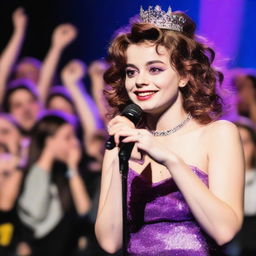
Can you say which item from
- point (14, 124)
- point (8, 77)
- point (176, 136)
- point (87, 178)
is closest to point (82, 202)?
point (87, 178)

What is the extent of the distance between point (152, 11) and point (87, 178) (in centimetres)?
252

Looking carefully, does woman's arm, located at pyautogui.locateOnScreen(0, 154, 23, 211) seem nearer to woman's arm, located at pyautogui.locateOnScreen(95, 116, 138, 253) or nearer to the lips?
woman's arm, located at pyautogui.locateOnScreen(95, 116, 138, 253)

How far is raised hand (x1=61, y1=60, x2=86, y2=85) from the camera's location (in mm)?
4543

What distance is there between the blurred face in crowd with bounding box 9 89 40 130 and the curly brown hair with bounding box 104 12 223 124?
260 centimetres

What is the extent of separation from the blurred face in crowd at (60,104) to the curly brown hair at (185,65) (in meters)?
2.48

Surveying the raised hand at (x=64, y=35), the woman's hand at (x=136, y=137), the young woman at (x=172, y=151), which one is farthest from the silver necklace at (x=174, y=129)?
the raised hand at (x=64, y=35)

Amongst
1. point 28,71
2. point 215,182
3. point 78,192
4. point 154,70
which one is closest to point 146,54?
point 154,70

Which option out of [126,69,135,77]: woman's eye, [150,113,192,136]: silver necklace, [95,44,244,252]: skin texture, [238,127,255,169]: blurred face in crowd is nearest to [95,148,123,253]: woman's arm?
[95,44,244,252]: skin texture

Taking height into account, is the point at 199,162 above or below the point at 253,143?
above

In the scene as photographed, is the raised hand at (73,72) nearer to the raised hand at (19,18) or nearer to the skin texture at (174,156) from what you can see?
the raised hand at (19,18)

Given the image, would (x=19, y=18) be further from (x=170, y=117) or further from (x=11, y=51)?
(x=170, y=117)

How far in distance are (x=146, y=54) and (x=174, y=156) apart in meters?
0.37

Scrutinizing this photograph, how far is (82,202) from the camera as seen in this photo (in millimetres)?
4324

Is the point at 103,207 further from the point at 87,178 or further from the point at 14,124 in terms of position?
the point at 14,124
